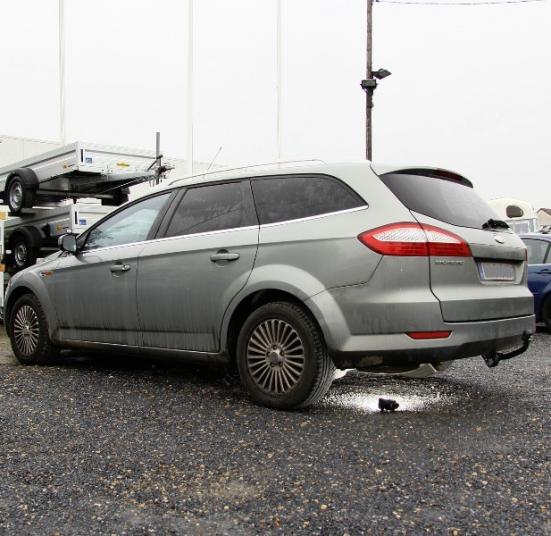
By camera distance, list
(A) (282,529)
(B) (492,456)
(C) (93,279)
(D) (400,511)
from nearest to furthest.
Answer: (A) (282,529) < (D) (400,511) < (B) (492,456) < (C) (93,279)

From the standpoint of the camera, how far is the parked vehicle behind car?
31.3 ft

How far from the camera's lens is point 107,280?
17.1ft

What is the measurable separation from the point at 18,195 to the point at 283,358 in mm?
7789

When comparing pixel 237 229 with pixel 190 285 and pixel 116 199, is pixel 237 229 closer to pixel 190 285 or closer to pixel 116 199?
pixel 190 285

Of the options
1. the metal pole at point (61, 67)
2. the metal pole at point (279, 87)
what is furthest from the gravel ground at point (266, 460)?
the metal pole at point (279, 87)

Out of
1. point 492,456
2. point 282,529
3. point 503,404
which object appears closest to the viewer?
point 282,529

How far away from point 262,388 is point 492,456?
1506mm

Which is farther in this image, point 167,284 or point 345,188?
point 167,284

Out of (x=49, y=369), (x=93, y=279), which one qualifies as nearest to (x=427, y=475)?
(x=93, y=279)

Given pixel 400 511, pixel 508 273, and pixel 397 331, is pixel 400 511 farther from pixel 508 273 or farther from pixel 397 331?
pixel 508 273

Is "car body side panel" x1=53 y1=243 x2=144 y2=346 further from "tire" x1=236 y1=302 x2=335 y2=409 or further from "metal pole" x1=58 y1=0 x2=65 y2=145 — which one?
"metal pole" x1=58 y1=0 x2=65 y2=145

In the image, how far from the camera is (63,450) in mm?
3342

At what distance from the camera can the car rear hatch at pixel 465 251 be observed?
149 inches

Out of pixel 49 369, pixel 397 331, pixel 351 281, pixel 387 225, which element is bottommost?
pixel 49 369
